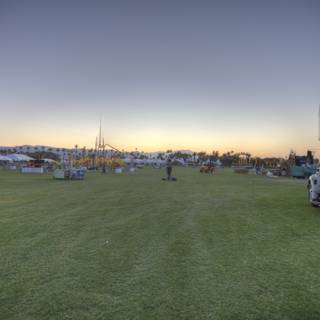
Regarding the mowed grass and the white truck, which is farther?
the white truck

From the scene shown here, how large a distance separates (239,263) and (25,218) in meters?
6.20

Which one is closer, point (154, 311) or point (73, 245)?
point (154, 311)

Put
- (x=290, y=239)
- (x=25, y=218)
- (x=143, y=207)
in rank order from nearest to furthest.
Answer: (x=290, y=239)
(x=25, y=218)
(x=143, y=207)

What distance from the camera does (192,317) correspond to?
11.9ft

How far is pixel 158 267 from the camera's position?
17.2ft

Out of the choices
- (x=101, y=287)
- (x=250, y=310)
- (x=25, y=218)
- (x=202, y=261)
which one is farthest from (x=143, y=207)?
(x=250, y=310)

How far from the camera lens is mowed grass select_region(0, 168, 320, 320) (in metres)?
3.85

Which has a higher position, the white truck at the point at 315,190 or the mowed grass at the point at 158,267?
the white truck at the point at 315,190

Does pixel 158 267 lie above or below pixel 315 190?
below

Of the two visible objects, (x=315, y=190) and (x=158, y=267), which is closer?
(x=158, y=267)

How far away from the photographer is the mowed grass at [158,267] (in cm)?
385

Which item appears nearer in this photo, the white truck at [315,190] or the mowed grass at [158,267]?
the mowed grass at [158,267]

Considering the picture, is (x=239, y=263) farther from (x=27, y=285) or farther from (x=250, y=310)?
(x=27, y=285)

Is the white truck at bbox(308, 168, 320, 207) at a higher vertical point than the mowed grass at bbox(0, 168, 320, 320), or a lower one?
higher
